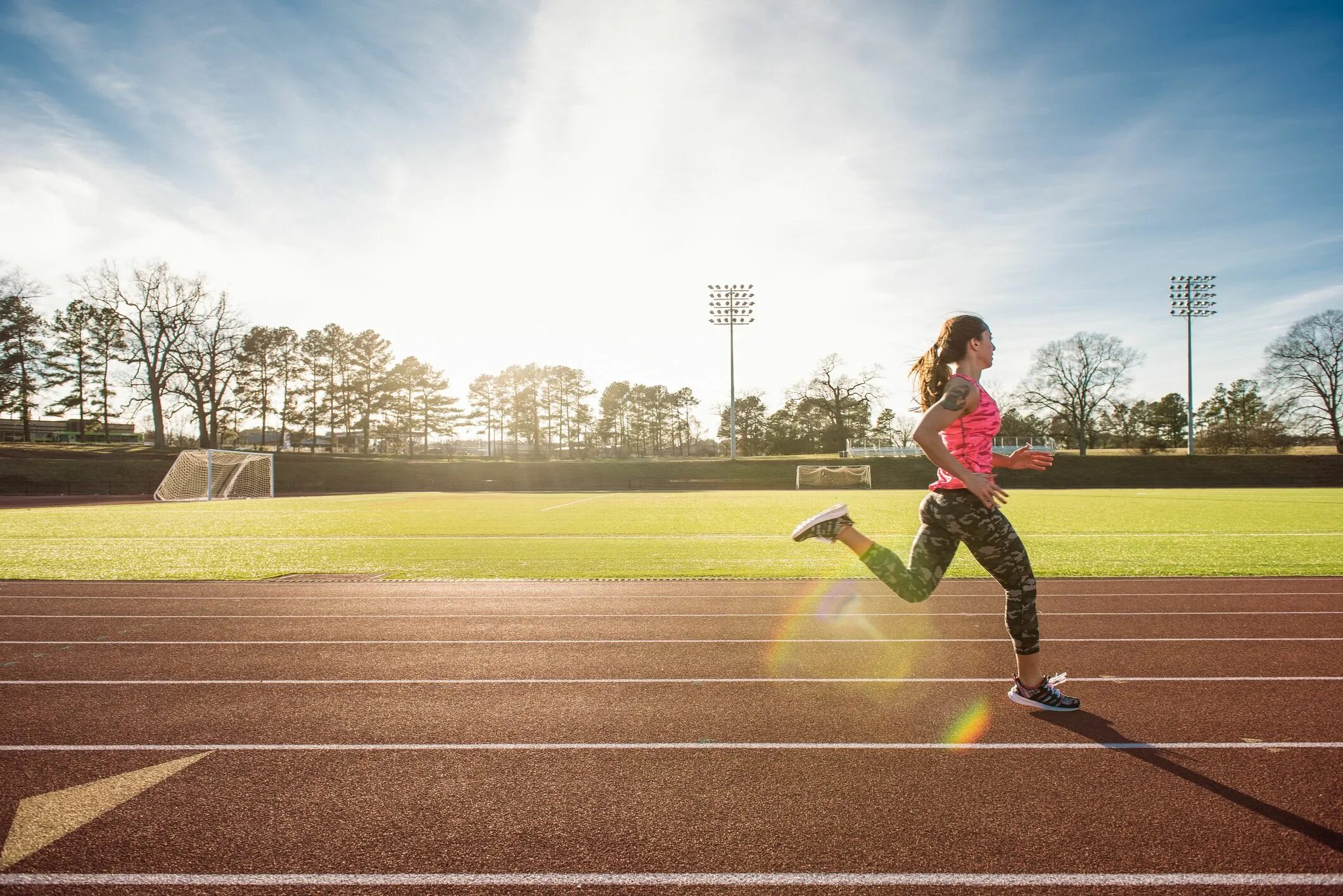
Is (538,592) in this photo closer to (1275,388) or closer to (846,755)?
(846,755)

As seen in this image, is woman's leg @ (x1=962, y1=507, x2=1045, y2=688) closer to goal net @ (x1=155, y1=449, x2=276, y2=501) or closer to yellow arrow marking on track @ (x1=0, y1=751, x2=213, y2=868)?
yellow arrow marking on track @ (x1=0, y1=751, x2=213, y2=868)

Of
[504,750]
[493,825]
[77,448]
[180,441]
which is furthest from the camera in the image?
[180,441]

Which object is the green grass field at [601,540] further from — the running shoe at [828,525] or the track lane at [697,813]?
the track lane at [697,813]

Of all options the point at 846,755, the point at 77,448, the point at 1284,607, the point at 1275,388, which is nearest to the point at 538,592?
the point at 846,755

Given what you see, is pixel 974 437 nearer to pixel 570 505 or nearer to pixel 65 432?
pixel 570 505

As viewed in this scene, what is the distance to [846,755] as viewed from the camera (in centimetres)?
407

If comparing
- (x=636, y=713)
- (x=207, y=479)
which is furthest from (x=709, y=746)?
(x=207, y=479)

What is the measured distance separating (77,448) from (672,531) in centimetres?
6251

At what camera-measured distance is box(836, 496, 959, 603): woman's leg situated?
4.68 meters

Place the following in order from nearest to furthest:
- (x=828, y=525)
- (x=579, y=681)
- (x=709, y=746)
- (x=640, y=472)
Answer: (x=709, y=746), (x=828, y=525), (x=579, y=681), (x=640, y=472)

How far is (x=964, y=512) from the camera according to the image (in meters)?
4.47

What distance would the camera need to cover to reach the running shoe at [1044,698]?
473 cm

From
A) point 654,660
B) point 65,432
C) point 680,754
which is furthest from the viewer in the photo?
point 65,432

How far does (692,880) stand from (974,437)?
300cm
